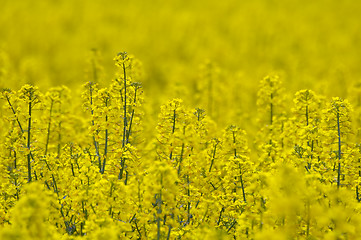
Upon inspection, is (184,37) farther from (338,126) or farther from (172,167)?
(172,167)

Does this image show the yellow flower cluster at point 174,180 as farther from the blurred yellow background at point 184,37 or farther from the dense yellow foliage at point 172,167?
the blurred yellow background at point 184,37

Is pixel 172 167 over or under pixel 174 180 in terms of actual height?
over

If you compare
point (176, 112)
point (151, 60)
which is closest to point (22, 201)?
point (176, 112)

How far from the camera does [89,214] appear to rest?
4.86m

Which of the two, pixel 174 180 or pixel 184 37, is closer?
pixel 174 180

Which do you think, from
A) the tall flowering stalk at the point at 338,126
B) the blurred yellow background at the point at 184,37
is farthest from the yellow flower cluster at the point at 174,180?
the blurred yellow background at the point at 184,37

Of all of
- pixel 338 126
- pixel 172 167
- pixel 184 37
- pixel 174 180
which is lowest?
pixel 174 180

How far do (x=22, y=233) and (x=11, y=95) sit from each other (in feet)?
7.72

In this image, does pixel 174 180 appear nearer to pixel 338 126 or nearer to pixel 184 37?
pixel 338 126

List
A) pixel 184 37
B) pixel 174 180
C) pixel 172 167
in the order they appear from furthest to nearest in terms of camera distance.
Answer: pixel 184 37 < pixel 172 167 < pixel 174 180

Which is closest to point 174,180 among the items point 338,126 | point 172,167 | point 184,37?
point 172,167

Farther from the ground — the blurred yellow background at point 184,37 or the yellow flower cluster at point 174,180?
the blurred yellow background at point 184,37

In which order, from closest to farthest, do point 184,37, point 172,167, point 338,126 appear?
point 172,167 < point 338,126 < point 184,37

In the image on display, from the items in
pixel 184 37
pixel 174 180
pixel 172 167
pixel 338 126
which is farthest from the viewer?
pixel 184 37
